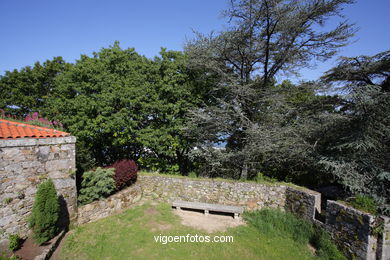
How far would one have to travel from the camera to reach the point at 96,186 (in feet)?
21.6

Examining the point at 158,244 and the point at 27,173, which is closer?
the point at 27,173

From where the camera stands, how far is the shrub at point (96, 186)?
642cm

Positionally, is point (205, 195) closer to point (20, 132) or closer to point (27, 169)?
point (27, 169)

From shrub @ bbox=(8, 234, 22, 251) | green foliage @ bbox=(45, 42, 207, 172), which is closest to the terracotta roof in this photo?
shrub @ bbox=(8, 234, 22, 251)

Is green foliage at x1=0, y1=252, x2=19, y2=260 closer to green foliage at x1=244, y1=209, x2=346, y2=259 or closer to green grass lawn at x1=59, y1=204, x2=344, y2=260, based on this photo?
green grass lawn at x1=59, y1=204, x2=344, y2=260

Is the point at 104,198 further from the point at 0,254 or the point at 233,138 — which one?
the point at 233,138

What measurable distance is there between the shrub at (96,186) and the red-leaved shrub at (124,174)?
343 mm

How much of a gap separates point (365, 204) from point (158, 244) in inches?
227

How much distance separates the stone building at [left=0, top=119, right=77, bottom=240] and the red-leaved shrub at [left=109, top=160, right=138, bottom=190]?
1.68 meters

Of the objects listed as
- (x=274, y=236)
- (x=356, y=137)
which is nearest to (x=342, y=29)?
(x=356, y=137)

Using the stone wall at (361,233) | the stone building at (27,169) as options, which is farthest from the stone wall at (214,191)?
the stone building at (27,169)

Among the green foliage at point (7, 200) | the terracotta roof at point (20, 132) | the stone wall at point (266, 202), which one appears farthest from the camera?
the terracotta roof at point (20, 132)

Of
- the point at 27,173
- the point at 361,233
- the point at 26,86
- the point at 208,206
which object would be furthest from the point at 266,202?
the point at 26,86

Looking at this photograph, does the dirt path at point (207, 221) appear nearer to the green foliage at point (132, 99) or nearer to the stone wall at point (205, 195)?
the stone wall at point (205, 195)
